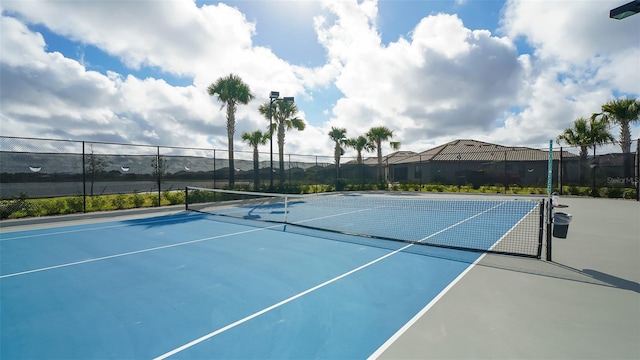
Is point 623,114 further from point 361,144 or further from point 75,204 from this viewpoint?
point 75,204

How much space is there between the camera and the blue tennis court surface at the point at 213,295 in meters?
3.29

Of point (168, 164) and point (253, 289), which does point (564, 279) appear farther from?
point (168, 164)

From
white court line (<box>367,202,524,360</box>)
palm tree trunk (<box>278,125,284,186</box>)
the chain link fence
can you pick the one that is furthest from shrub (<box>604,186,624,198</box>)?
palm tree trunk (<box>278,125,284,186</box>)

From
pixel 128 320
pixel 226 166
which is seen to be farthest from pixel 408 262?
pixel 226 166

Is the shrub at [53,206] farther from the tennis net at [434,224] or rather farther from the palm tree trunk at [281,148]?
the palm tree trunk at [281,148]

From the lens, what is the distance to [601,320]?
369cm

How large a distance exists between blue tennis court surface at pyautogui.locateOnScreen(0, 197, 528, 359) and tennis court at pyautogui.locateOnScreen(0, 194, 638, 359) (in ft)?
0.07

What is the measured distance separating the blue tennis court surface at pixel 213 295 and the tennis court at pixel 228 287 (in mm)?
20

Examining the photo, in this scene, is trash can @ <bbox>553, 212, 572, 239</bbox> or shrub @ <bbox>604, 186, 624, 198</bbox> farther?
shrub @ <bbox>604, 186, 624, 198</bbox>

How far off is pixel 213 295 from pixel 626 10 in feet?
27.1

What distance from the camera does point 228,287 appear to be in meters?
4.85

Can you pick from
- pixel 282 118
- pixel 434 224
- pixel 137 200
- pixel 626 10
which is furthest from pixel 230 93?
pixel 626 10

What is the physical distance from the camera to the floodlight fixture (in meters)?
4.96

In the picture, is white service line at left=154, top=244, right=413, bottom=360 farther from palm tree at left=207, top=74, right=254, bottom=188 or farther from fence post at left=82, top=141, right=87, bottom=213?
palm tree at left=207, top=74, right=254, bottom=188
